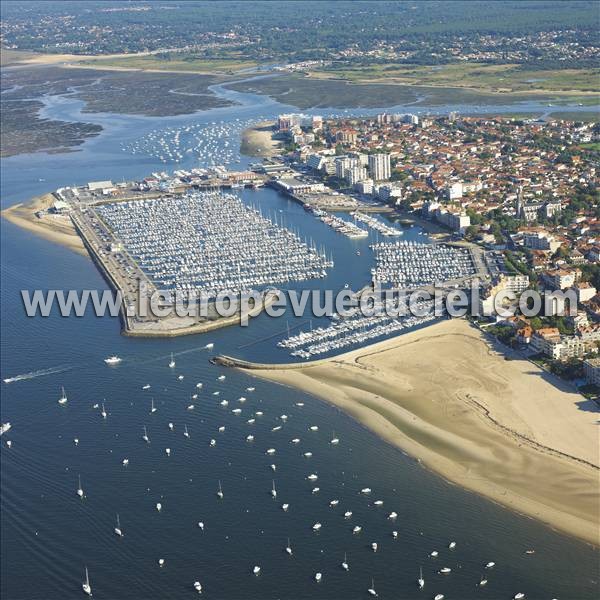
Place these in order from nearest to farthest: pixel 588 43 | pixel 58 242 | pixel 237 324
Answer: pixel 237 324 < pixel 58 242 < pixel 588 43

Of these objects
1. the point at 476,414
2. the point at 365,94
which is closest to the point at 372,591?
the point at 476,414

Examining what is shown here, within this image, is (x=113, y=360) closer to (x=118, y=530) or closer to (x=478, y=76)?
(x=118, y=530)

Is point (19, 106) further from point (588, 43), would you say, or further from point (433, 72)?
point (588, 43)

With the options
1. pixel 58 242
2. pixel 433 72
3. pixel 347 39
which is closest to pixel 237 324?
pixel 58 242

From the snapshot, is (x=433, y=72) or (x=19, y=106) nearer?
(x=19, y=106)

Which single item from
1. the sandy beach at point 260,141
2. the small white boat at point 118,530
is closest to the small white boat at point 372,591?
the small white boat at point 118,530

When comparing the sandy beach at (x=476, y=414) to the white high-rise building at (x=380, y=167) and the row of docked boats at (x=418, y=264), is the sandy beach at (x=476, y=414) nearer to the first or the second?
the row of docked boats at (x=418, y=264)
